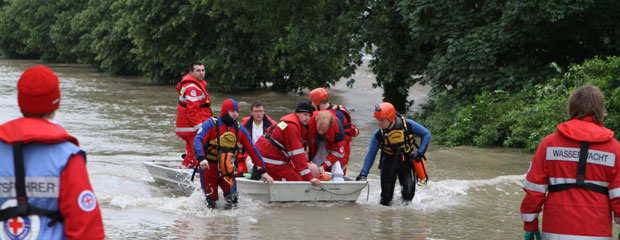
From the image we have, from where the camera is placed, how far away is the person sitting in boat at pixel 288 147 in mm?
9336

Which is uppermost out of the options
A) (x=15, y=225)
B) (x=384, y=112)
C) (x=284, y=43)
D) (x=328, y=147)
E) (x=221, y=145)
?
(x=284, y=43)

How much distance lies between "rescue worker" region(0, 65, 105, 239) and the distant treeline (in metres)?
13.1

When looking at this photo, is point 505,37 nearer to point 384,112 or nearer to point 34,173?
point 384,112

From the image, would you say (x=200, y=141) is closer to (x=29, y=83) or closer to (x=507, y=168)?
(x=29, y=83)

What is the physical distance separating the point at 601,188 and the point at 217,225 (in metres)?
5.23

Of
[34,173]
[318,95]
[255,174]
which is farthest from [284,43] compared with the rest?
[34,173]

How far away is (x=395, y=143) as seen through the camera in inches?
357

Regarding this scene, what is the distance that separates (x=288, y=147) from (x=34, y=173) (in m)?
6.09

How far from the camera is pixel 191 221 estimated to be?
9078 millimetres

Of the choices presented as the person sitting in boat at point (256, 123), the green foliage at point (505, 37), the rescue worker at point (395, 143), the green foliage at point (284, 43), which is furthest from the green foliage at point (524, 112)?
the person sitting in boat at point (256, 123)

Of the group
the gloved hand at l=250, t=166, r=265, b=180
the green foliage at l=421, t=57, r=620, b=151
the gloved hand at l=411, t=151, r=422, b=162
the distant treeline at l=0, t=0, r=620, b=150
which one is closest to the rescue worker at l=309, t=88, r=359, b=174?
the gloved hand at l=250, t=166, r=265, b=180

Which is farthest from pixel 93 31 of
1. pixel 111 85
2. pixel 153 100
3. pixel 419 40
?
pixel 419 40

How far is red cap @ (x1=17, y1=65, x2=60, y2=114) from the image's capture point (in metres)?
3.45

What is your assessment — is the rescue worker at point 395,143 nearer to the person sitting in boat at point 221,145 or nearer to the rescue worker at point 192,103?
the person sitting in boat at point 221,145
